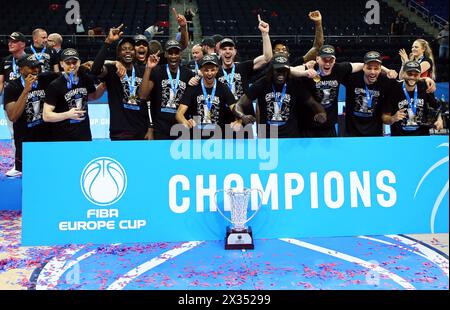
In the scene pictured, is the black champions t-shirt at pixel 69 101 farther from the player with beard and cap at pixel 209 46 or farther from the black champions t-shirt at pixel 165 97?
the player with beard and cap at pixel 209 46

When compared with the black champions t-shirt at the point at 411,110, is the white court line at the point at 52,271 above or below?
below

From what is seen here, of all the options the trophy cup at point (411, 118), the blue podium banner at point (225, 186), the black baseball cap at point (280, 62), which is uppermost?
the black baseball cap at point (280, 62)

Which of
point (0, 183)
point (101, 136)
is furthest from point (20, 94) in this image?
point (101, 136)

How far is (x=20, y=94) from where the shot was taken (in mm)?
5230

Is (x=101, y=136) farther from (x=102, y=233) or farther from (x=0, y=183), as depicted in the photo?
(x=102, y=233)

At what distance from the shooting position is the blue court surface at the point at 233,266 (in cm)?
377

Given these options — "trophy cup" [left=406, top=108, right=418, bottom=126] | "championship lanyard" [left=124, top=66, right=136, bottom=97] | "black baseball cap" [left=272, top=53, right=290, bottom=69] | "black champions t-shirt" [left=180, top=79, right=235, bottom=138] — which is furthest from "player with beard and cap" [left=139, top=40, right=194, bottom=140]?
"trophy cup" [left=406, top=108, right=418, bottom=126]

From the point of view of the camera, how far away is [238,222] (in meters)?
4.57

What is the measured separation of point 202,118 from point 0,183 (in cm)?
281

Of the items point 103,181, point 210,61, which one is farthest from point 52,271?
point 210,61

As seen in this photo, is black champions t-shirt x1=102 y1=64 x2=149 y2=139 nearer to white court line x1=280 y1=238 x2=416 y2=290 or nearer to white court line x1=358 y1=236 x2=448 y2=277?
white court line x1=280 y1=238 x2=416 y2=290

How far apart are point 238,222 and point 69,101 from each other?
2.18 m

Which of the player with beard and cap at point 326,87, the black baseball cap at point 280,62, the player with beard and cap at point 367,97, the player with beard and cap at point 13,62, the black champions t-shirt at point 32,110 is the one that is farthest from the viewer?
the player with beard and cap at point 13,62

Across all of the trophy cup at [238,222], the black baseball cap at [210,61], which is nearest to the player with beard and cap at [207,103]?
the black baseball cap at [210,61]
